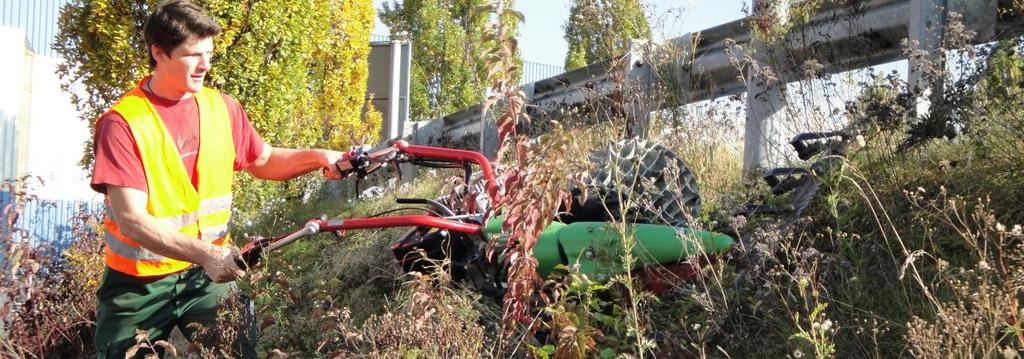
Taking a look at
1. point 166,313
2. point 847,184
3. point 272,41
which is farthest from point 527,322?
point 272,41

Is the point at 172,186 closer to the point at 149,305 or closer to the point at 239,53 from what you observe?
the point at 149,305

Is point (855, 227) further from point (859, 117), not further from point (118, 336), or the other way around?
point (118, 336)

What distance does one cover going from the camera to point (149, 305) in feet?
14.5

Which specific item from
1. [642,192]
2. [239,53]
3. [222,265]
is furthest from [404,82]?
[222,265]

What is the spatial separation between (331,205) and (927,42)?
20.7 ft

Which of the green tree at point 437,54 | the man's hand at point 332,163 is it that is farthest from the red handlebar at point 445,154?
the green tree at point 437,54

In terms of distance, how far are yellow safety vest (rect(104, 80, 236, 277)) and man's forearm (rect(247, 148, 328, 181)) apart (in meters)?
0.30

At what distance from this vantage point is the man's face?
4.36 m

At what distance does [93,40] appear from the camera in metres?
10.1

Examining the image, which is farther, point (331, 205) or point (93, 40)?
point (331, 205)

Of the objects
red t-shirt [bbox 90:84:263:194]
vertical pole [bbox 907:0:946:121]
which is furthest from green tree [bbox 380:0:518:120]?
red t-shirt [bbox 90:84:263:194]

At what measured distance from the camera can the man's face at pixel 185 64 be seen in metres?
4.36

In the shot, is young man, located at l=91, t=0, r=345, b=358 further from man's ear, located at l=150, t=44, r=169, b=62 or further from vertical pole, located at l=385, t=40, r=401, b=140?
vertical pole, located at l=385, t=40, r=401, b=140

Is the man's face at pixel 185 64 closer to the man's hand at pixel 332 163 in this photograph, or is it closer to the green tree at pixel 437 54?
the man's hand at pixel 332 163
